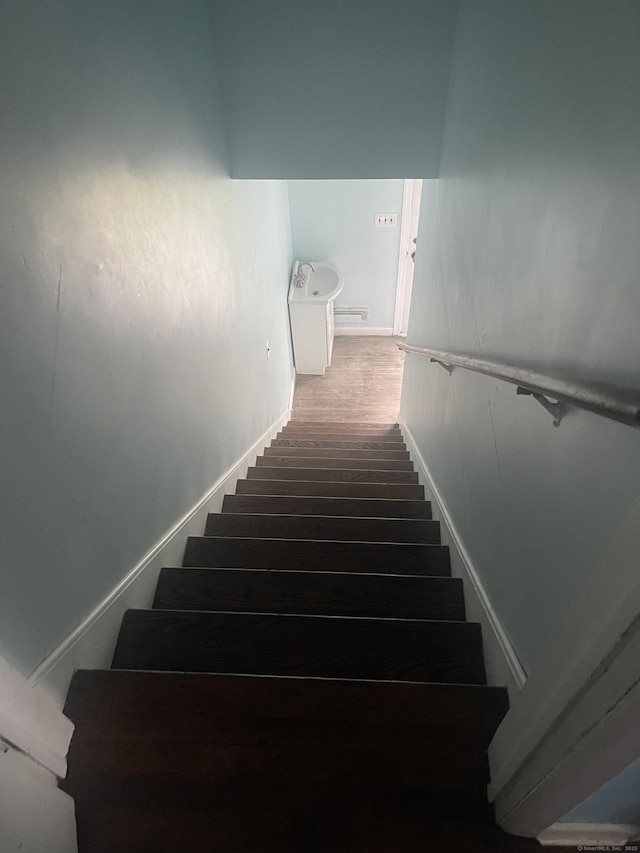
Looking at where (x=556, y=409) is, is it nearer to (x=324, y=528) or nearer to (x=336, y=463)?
(x=324, y=528)

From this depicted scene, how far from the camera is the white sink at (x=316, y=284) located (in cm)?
488

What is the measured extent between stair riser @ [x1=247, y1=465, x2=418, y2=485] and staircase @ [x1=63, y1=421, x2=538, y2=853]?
0.96m

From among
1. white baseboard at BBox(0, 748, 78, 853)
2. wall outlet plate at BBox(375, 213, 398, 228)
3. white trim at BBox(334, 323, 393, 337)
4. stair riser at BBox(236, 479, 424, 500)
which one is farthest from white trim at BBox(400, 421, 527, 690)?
white trim at BBox(334, 323, 393, 337)

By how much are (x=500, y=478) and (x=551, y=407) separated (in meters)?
0.38

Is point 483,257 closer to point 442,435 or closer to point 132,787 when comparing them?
point 442,435

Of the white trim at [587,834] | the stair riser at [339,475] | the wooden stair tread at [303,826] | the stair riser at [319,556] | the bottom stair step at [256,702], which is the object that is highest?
the bottom stair step at [256,702]

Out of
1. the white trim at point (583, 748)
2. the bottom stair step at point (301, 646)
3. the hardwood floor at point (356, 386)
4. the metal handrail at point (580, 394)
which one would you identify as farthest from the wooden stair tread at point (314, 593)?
the hardwood floor at point (356, 386)

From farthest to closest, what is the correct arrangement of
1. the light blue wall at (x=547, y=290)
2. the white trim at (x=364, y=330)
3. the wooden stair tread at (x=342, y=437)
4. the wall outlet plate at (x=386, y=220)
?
1. the white trim at (x=364, y=330)
2. the wall outlet plate at (x=386, y=220)
3. the wooden stair tread at (x=342, y=437)
4. the light blue wall at (x=547, y=290)

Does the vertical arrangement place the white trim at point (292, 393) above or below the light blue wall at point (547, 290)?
below

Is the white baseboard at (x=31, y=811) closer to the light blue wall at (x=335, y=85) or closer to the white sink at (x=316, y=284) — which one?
the light blue wall at (x=335, y=85)

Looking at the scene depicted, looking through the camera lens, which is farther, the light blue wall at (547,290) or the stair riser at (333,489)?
the stair riser at (333,489)

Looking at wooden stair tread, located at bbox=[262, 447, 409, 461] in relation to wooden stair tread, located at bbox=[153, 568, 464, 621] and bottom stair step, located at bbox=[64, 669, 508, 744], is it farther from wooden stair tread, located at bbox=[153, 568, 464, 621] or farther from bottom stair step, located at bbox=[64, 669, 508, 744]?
bottom stair step, located at bbox=[64, 669, 508, 744]

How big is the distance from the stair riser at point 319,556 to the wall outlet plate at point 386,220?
14.5ft

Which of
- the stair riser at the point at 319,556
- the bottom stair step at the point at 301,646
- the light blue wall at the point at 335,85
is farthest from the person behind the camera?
the light blue wall at the point at 335,85
